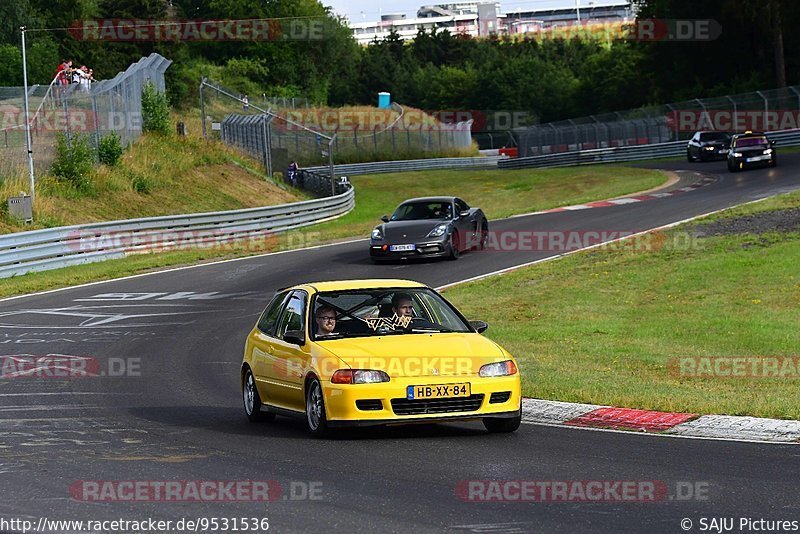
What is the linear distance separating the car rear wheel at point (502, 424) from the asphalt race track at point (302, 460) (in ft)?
0.36

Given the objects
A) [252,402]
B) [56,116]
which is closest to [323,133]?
[56,116]

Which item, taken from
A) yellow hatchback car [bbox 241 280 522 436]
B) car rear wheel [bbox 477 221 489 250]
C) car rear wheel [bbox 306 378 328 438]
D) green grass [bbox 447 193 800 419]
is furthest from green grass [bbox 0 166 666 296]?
car rear wheel [bbox 306 378 328 438]

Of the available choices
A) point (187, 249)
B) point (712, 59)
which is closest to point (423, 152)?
point (712, 59)

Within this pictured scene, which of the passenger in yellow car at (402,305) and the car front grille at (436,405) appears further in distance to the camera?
the passenger in yellow car at (402,305)

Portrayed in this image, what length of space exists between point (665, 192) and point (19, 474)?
33763 millimetres

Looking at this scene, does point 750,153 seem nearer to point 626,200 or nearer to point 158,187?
point 626,200

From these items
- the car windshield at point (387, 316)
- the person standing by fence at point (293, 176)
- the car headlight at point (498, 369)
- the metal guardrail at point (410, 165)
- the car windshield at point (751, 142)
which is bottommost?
the metal guardrail at point (410, 165)

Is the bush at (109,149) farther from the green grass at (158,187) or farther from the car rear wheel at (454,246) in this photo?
the car rear wheel at (454,246)

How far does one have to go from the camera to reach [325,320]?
35.9ft

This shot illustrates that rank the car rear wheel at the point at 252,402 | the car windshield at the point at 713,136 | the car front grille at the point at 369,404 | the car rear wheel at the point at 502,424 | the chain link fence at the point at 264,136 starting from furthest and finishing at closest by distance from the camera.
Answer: the car windshield at the point at 713,136 < the chain link fence at the point at 264,136 < the car rear wheel at the point at 252,402 < the car rear wheel at the point at 502,424 < the car front grille at the point at 369,404

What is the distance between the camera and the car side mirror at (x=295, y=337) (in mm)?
10805

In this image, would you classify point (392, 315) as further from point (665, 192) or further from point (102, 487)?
point (665, 192)

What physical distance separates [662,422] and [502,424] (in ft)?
4.42

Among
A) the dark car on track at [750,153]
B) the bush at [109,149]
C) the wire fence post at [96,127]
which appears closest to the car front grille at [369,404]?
the wire fence post at [96,127]
